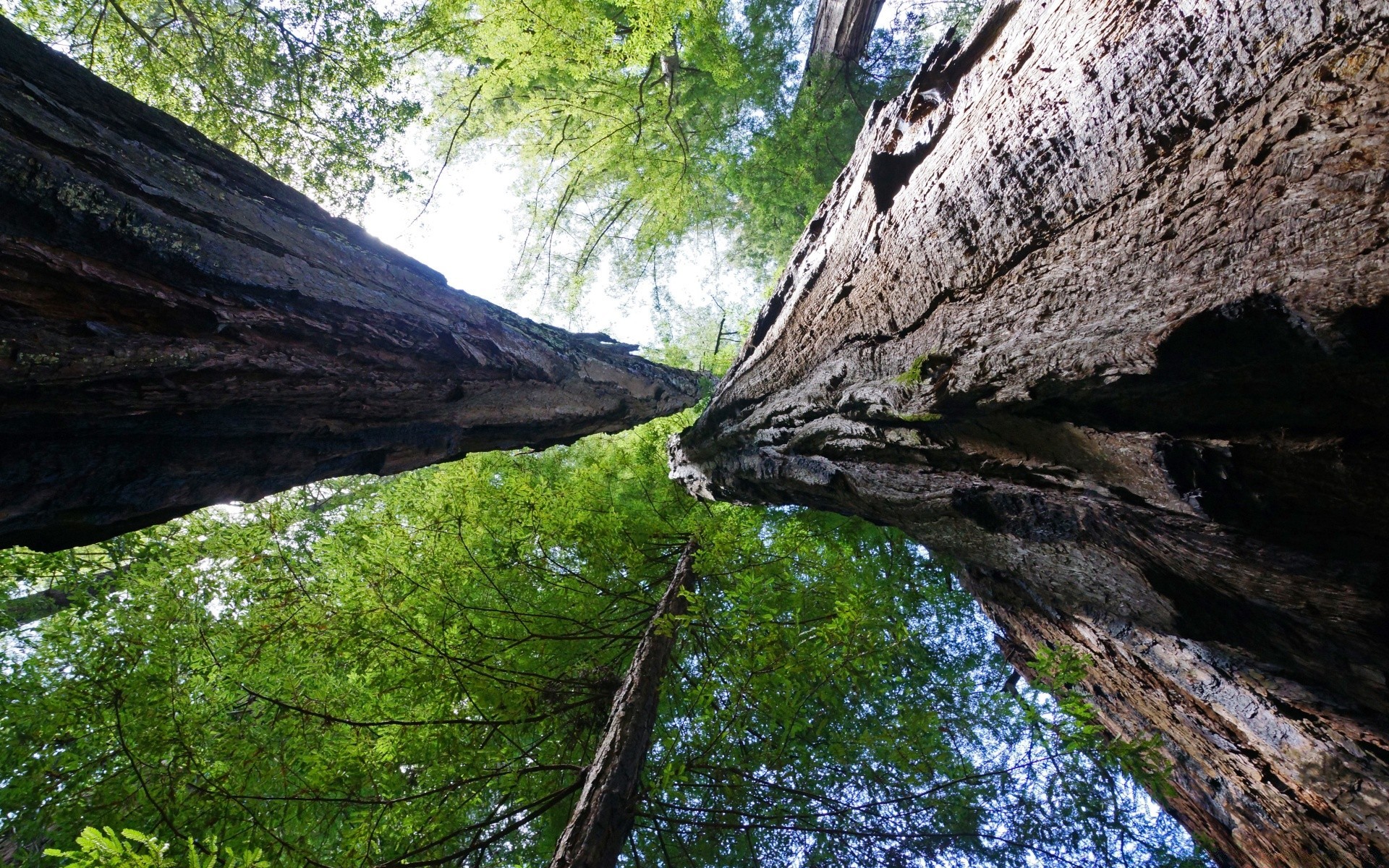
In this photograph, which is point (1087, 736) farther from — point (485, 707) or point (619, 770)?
point (485, 707)

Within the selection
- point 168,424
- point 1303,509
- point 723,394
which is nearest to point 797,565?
point 723,394

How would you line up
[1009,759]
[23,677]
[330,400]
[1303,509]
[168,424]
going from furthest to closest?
[1009,759] < [23,677] < [330,400] < [168,424] < [1303,509]

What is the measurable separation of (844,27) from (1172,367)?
7158 millimetres

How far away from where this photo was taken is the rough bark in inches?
252

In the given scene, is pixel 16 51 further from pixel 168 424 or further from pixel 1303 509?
pixel 1303 509

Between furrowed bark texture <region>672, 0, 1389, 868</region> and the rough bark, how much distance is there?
5.36m

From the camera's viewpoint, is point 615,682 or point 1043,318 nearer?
point 1043,318

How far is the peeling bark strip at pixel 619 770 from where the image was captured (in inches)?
103

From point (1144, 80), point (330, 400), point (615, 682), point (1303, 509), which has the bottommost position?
point (615, 682)

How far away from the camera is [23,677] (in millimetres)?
3242

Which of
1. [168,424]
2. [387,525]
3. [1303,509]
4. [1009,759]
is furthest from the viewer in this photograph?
[1009,759]

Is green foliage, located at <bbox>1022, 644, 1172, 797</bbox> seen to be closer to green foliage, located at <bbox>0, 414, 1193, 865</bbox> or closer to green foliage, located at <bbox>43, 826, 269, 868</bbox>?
green foliage, located at <bbox>0, 414, 1193, 865</bbox>

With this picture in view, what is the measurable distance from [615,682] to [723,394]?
7.63 ft

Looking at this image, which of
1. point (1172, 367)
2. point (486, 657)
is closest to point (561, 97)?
point (486, 657)
